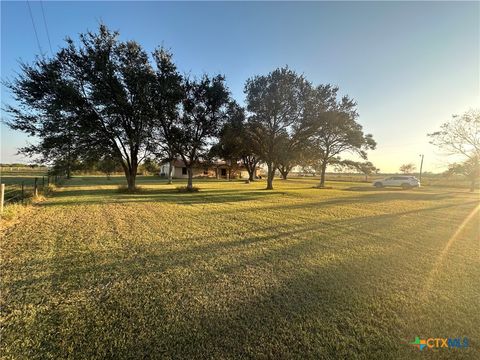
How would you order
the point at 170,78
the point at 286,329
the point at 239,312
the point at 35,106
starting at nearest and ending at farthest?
the point at 286,329 → the point at 239,312 → the point at 35,106 → the point at 170,78

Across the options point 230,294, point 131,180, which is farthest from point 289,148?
point 230,294

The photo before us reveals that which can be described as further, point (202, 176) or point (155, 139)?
point (202, 176)

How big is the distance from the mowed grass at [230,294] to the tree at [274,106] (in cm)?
1524

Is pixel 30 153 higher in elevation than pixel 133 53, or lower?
lower

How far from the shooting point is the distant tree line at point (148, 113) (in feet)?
43.7

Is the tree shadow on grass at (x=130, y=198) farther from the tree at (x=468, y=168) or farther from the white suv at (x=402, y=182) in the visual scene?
the tree at (x=468, y=168)

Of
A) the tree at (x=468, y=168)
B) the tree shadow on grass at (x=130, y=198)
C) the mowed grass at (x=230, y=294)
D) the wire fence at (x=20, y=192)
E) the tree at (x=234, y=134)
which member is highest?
the tree at (x=234, y=134)

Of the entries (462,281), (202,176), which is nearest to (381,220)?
(462,281)

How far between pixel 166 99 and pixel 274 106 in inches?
354

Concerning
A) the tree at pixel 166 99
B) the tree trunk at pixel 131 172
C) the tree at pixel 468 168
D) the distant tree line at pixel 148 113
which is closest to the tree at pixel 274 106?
the distant tree line at pixel 148 113

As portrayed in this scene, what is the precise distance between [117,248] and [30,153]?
13.9 meters

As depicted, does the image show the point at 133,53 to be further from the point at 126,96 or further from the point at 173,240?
the point at 173,240

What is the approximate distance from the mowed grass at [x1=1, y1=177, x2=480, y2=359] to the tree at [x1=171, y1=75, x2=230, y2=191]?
1220 centimetres

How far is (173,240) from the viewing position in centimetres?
540
